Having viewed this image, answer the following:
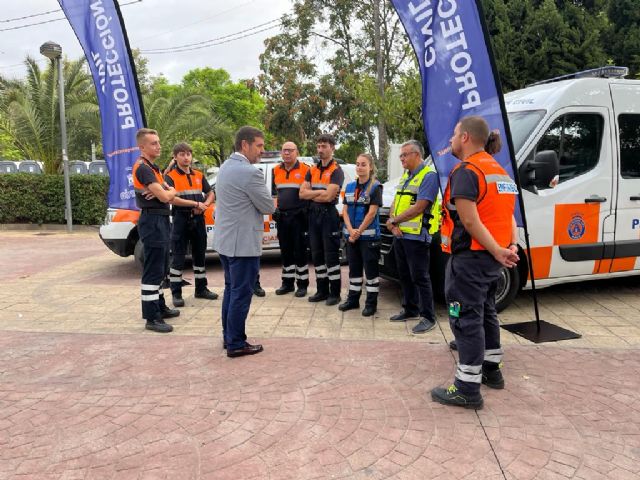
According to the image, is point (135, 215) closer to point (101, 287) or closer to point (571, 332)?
point (101, 287)

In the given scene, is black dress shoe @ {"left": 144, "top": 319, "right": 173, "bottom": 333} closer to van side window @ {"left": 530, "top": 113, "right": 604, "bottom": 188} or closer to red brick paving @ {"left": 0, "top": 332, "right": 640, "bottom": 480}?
red brick paving @ {"left": 0, "top": 332, "right": 640, "bottom": 480}

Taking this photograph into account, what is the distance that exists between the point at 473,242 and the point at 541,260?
2.39m

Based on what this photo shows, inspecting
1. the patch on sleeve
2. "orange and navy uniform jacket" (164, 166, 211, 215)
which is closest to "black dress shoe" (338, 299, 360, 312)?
"orange and navy uniform jacket" (164, 166, 211, 215)

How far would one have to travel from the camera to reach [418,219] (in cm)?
488

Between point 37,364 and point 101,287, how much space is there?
117 inches

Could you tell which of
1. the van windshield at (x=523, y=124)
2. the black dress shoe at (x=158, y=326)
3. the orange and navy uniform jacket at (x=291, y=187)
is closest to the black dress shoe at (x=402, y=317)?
the orange and navy uniform jacket at (x=291, y=187)

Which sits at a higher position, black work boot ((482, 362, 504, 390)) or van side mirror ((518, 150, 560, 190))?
van side mirror ((518, 150, 560, 190))

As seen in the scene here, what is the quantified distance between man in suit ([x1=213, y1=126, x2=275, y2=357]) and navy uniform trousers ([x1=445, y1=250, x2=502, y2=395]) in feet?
5.54

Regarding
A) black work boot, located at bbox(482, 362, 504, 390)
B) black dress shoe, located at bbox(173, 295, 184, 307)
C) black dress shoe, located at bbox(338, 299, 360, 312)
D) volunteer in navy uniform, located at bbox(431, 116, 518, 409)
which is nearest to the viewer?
volunteer in navy uniform, located at bbox(431, 116, 518, 409)

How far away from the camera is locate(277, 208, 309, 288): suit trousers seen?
6320 mm

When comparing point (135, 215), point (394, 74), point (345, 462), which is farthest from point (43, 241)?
point (394, 74)

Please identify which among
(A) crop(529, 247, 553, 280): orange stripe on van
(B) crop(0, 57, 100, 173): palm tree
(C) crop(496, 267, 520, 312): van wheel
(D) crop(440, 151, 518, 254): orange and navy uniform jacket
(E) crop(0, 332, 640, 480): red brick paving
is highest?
(B) crop(0, 57, 100, 173): palm tree

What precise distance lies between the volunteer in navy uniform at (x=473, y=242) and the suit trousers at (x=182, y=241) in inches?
141

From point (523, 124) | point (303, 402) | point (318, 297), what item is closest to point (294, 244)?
point (318, 297)
